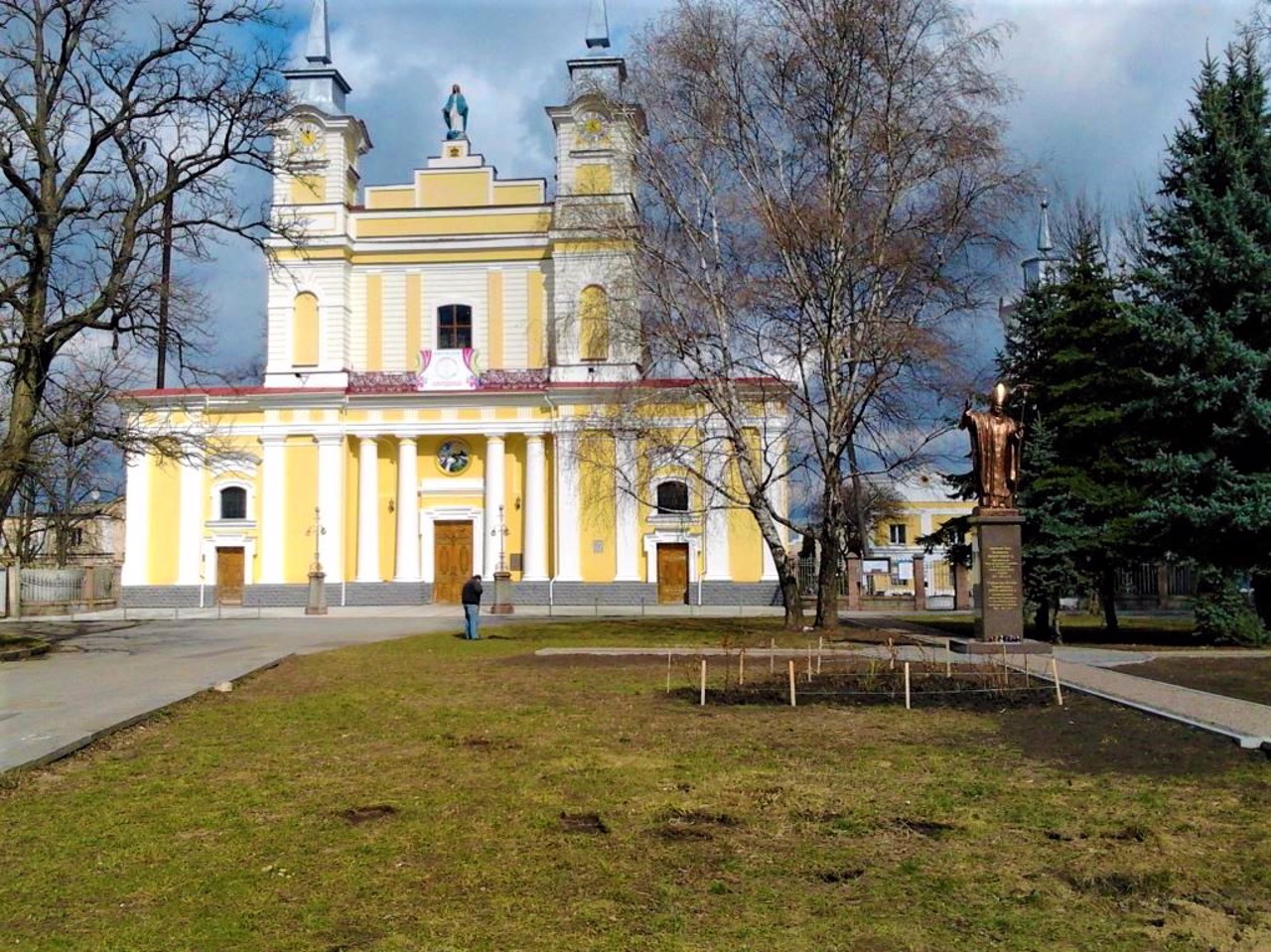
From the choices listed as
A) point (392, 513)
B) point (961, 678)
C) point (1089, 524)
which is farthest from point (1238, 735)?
point (392, 513)

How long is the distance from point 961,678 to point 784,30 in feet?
48.5

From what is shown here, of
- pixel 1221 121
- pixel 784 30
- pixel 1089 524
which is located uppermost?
pixel 784 30

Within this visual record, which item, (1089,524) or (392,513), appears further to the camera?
(392,513)

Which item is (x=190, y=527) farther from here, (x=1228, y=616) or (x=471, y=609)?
(x=1228, y=616)

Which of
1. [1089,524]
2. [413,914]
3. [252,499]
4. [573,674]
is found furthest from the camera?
[252,499]

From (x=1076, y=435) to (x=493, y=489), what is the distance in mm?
24753

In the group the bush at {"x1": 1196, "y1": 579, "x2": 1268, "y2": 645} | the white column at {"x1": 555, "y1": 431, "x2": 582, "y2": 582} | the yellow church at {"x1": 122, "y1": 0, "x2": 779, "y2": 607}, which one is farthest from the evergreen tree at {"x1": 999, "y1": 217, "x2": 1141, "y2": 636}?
the white column at {"x1": 555, "y1": 431, "x2": 582, "y2": 582}

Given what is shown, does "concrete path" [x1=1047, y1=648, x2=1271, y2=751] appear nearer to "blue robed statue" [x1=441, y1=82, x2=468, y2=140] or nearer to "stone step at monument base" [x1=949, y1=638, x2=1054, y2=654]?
"stone step at monument base" [x1=949, y1=638, x2=1054, y2=654]

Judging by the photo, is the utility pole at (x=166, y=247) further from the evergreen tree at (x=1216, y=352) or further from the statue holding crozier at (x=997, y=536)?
the evergreen tree at (x=1216, y=352)

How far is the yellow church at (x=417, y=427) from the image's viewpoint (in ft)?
138

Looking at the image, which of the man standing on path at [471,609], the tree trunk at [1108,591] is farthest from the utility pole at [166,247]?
the tree trunk at [1108,591]

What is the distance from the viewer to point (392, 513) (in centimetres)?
4438

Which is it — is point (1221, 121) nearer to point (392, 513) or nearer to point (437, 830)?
point (437, 830)

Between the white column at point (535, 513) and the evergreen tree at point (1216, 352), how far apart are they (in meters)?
24.7
